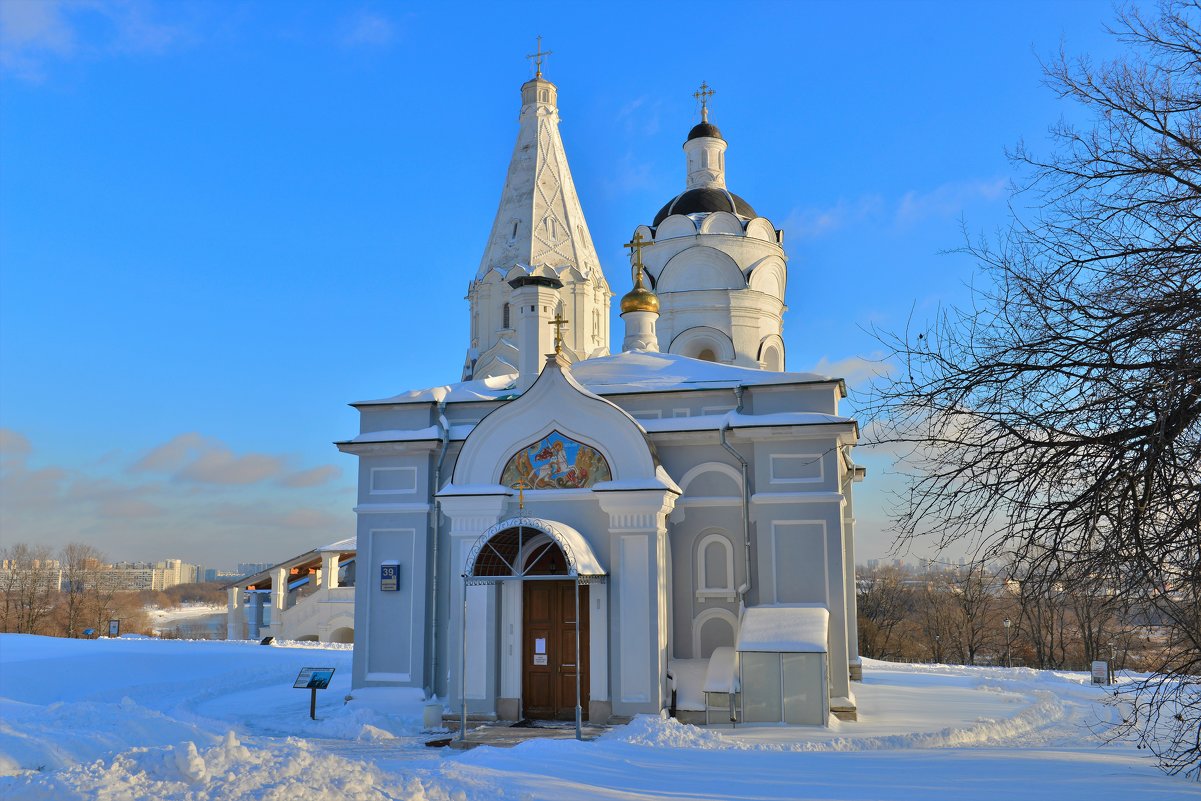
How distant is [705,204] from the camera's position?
24672 millimetres

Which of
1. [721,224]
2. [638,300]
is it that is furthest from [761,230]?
[638,300]

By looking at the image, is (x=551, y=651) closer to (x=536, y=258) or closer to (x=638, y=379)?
(x=638, y=379)

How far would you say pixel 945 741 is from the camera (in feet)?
38.7

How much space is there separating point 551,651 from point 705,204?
1421 cm

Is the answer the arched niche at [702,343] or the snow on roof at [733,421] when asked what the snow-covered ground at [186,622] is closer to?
the arched niche at [702,343]

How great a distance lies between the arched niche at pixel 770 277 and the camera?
23.6 metres

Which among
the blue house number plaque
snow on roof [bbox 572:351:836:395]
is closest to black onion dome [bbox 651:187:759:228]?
snow on roof [bbox 572:351:836:395]

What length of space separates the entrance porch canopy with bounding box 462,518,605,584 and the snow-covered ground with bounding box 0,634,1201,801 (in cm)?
196

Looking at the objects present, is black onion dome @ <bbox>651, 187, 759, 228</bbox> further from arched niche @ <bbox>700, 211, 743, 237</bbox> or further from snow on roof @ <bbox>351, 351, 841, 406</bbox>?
snow on roof @ <bbox>351, 351, 841, 406</bbox>

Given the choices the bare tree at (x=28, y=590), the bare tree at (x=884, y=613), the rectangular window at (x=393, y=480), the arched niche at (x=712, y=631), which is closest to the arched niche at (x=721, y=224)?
the rectangular window at (x=393, y=480)

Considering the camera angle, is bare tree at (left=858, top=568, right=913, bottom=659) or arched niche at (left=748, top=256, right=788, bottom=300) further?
bare tree at (left=858, top=568, right=913, bottom=659)

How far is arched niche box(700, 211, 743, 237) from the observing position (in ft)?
78.7

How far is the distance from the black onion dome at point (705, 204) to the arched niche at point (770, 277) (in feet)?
4.59

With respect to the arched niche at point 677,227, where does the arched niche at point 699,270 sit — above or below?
below
